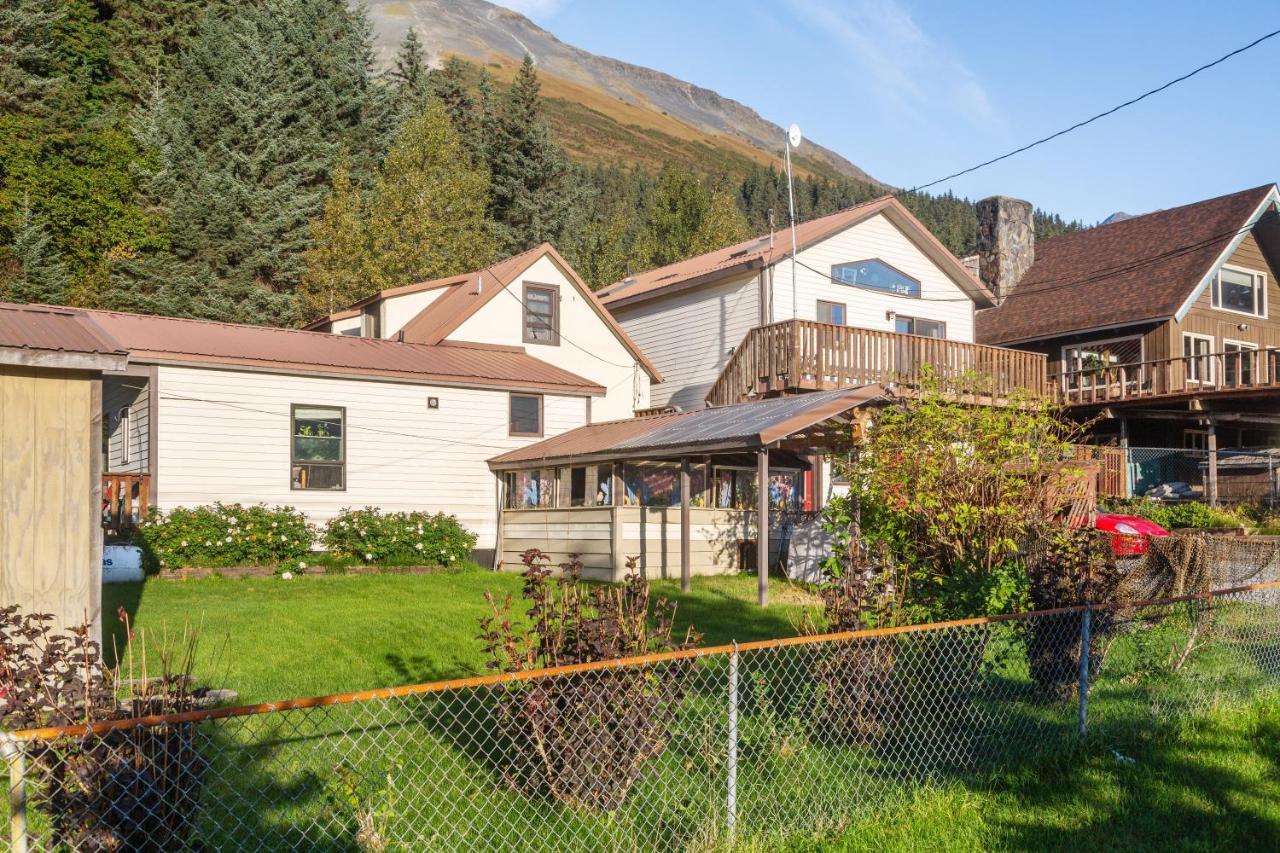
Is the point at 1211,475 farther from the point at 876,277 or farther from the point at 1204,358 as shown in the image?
the point at 876,277

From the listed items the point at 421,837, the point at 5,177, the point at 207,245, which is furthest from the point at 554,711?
the point at 5,177

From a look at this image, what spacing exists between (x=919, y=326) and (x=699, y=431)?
12409mm

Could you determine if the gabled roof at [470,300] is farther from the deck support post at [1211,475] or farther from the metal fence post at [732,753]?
the metal fence post at [732,753]

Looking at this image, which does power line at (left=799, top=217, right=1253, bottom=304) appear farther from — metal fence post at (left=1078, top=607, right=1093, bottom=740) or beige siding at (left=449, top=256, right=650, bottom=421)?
metal fence post at (left=1078, top=607, right=1093, bottom=740)

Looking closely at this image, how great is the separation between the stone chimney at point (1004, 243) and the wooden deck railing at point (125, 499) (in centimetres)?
2649

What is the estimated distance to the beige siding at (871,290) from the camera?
82.1 ft

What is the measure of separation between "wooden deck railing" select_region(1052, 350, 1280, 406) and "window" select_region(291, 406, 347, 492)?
727 inches

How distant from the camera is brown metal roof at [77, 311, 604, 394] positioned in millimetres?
18406

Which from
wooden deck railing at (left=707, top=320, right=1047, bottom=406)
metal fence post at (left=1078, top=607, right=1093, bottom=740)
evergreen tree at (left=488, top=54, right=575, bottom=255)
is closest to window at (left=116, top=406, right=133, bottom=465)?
wooden deck railing at (left=707, top=320, right=1047, bottom=406)

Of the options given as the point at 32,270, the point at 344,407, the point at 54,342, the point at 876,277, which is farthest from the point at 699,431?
the point at 32,270

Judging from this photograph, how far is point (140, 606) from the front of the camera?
13227 mm

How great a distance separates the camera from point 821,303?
83.4 feet

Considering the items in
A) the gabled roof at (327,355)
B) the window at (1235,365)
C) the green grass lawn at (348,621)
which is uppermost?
the window at (1235,365)

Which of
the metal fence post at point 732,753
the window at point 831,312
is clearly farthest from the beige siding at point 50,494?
the window at point 831,312
